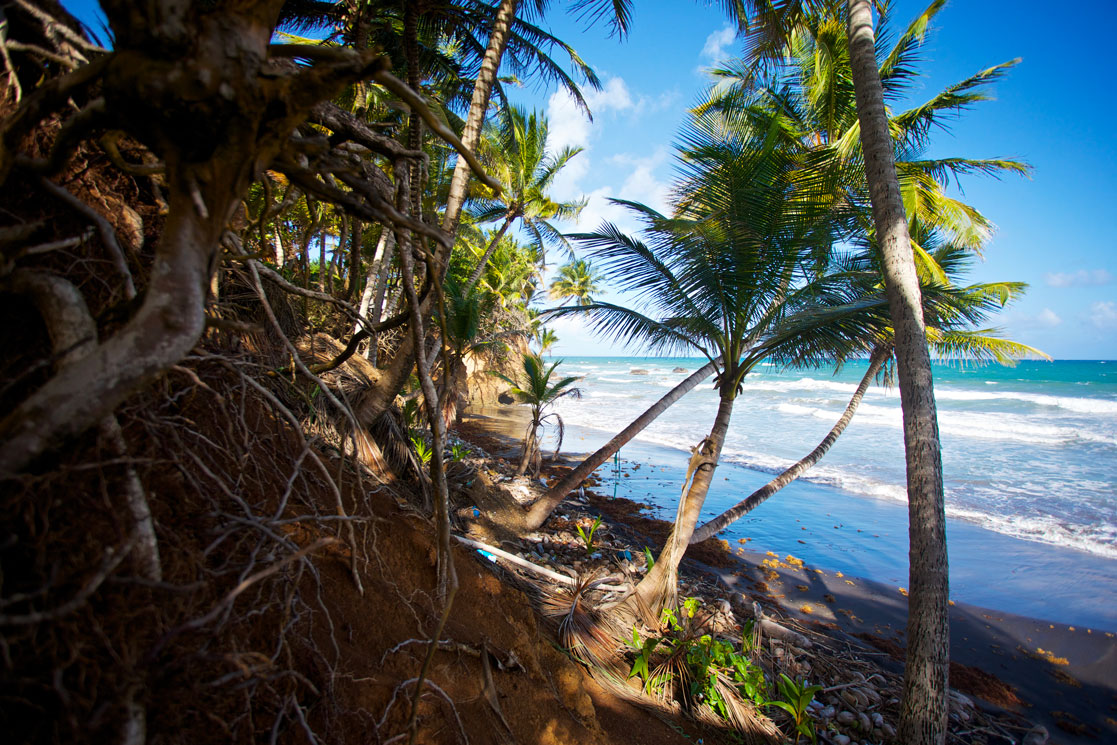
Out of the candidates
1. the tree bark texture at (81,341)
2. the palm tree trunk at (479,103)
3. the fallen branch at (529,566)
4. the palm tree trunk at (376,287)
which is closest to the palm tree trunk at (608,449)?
the fallen branch at (529,566)

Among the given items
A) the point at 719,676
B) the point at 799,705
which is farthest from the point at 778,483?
the point at 719,676

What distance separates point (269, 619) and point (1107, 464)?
19.0 meters

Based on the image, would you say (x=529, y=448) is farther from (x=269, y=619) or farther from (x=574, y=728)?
(x=269, y=619)

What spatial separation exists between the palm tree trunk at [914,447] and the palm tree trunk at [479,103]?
11.6 ft

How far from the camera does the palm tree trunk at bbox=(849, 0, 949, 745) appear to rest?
3223 millimetres

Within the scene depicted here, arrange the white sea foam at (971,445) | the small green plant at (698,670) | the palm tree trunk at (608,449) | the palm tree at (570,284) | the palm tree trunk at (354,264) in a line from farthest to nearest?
1. the palm tree at (570,284)
2. the white sea foam at (971,445)
3. the palm tree trunk at (608,449)
4. the small green plant at (698,670)
5. the palm tree trunk at (354,264)

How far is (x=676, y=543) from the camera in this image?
4.14 metres

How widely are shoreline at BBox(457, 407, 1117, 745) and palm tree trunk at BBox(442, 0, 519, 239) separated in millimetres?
5701

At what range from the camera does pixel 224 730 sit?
968mm

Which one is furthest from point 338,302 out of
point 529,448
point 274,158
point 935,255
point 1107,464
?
point 1107,464

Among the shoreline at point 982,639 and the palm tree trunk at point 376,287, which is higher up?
the palm tree trunk at point 376,287

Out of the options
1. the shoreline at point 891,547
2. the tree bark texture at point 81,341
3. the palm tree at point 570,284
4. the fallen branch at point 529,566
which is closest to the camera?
the tree bark texture at point 81,341

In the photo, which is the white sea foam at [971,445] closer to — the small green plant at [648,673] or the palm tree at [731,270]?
the palm tree at [731,270]

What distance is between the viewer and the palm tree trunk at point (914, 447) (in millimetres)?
3223
